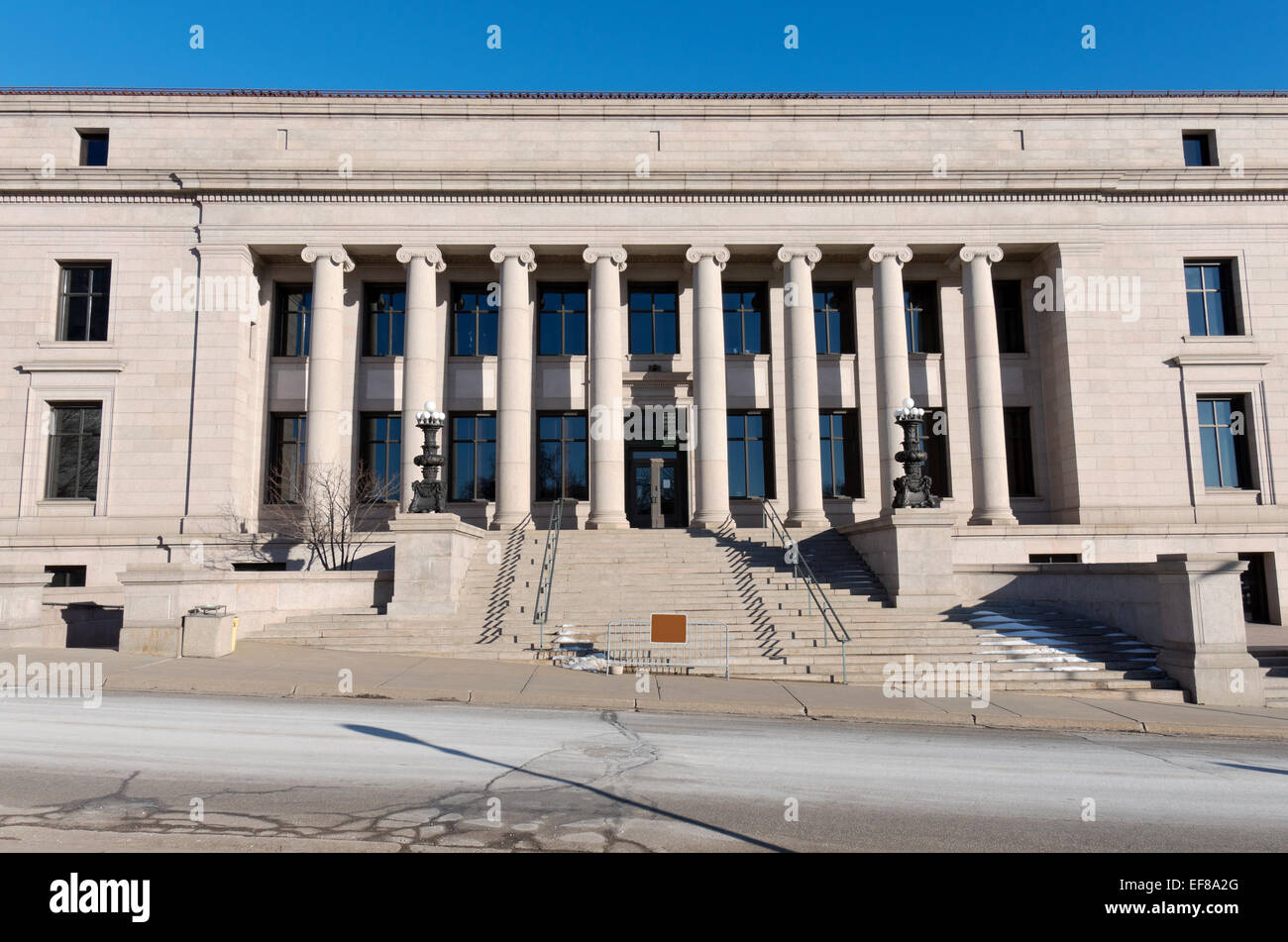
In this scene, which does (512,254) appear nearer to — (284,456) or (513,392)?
(513,392)

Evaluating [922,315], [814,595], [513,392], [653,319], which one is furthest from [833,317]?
[814,595]

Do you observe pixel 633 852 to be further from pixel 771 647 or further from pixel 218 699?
pixel 771 647

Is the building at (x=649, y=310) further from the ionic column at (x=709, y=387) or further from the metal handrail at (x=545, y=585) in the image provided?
the metal handrail at (x=545, y=585)

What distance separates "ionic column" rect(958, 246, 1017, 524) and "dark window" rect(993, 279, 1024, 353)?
209cm

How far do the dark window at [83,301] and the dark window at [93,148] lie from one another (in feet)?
13.3

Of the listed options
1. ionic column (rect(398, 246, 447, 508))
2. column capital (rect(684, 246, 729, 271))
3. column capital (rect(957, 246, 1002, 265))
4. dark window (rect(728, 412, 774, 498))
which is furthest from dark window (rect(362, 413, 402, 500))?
column capital (rect(957, 246, 1002, 265))

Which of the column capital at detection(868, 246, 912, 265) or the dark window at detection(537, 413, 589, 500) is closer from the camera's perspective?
the column capital at detection(868, 246, 912, 265)

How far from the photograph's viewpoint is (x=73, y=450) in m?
26.1

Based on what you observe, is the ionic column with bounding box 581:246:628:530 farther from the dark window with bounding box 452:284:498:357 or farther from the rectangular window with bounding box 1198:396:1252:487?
the rectangular window with bounding box 1198:396:1252:487

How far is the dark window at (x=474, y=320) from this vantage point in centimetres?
2947

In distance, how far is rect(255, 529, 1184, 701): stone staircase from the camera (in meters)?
15.0

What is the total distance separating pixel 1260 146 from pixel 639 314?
22.6 metres
